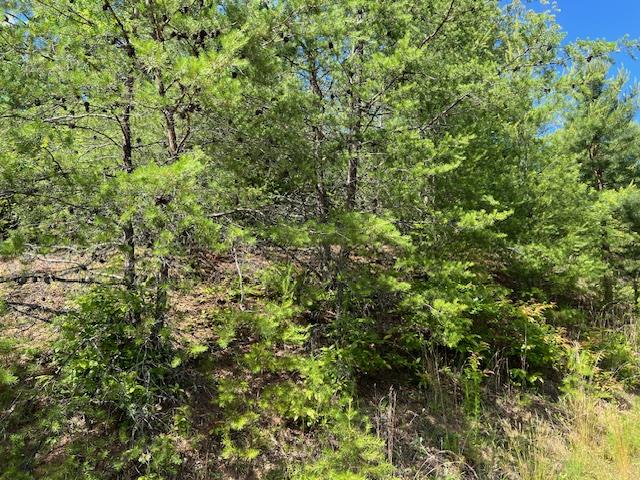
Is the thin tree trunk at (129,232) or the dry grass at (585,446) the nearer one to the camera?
the thin tree trunk at (129,232)

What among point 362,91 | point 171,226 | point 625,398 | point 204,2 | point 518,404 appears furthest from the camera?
point 625,398

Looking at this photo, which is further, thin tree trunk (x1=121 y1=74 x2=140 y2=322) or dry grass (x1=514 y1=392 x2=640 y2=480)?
dry grass (x1=514 y1=392 x2=640 y2=480)

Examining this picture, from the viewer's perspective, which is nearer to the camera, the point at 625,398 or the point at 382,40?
the point at 382,40

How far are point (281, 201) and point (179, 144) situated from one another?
3.55ft

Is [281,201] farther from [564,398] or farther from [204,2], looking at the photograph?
[564,398]

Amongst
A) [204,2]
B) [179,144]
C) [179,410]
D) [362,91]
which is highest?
[204,2]

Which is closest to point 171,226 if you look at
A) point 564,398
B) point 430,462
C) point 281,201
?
point 281,201

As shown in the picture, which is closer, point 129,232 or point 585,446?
point 129,232

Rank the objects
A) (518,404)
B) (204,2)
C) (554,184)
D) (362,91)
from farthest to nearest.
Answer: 1. (554,184)
2. (518,404)
3. (362,91)
4. (204,2)

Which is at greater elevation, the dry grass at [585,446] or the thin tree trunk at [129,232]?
the thin tree trunk at [129,232]

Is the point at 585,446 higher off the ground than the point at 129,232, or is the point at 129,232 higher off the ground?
the point at 129,232

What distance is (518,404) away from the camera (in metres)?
5.14

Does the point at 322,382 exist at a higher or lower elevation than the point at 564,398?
higher

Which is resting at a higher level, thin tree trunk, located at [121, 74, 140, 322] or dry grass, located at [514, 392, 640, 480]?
thin tree trunk, located at [121, 74, 140, 322]
